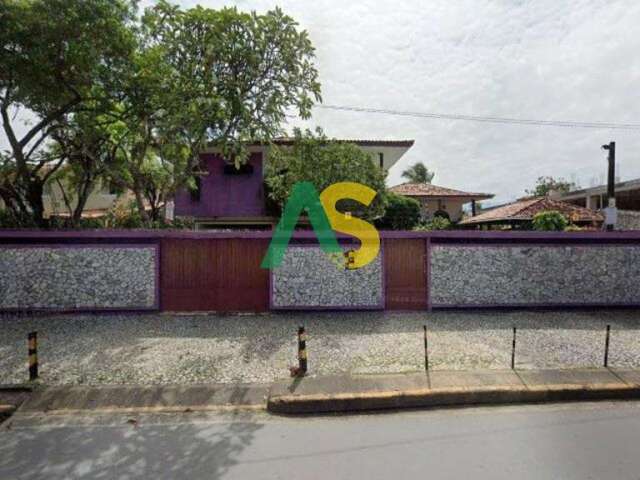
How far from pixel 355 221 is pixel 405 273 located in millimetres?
2084

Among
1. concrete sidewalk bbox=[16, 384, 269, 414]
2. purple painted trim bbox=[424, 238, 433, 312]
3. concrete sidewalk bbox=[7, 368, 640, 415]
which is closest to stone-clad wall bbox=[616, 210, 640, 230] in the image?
purple painted trim bbox=[424, 238, 433, 312]

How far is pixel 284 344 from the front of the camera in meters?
6.50

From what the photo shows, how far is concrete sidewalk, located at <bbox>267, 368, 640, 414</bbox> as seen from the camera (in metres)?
4.44

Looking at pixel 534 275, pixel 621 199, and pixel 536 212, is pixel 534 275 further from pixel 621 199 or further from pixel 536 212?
pixel 621 199

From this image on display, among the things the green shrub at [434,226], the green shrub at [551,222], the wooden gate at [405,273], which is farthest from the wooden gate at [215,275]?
the green shrub at [551,222]

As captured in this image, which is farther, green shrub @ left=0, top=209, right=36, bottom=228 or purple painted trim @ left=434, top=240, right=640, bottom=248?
green shrub @ left=0, top=209, right=36, bottom=228

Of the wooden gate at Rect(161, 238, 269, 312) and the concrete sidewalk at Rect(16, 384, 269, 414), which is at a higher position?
the wooden gate at Rect(161, 238, 269, 312)

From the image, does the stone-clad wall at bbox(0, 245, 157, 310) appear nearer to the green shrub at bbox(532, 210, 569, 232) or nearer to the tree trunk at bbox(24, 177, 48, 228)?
the tree trunk at bbox(24, 177, 48, 228)

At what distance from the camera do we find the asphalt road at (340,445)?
3.18 m

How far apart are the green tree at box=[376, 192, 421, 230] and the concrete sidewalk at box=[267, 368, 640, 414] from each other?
11089 mm

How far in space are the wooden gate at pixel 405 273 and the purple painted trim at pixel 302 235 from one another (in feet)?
0.75

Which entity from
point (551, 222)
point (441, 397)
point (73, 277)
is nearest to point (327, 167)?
point (73, 277)

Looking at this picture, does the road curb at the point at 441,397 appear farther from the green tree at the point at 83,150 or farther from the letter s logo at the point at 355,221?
the green tree at the point at 83,150

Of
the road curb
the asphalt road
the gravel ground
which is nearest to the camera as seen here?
the asphalt road
